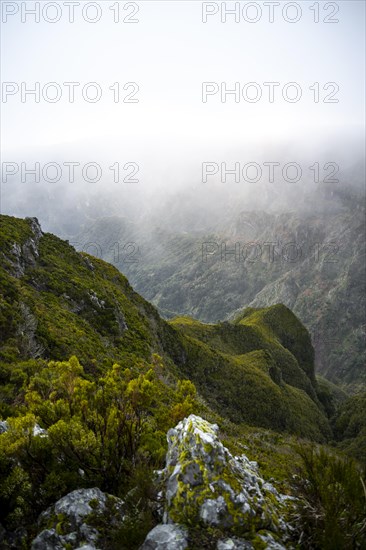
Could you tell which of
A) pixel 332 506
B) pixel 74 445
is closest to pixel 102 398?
pixel 74 445

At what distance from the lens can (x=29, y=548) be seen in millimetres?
8367

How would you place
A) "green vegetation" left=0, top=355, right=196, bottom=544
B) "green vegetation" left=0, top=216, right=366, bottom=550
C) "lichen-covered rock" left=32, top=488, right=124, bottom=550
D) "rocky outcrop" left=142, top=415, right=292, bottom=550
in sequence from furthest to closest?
1. "green vegetation" left=0, top=355, right=196, bottom=544
2. "green vegetation" left=0, top=216, right=366, bottom=550
3. "lichen-covered rock" left=32, top=488, right=124, bottom=550
4. "rocky outcrop" left=142, top=415, right=292, bottom=550

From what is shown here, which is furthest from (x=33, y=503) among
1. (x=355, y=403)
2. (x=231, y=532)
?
(x=355, y=403)

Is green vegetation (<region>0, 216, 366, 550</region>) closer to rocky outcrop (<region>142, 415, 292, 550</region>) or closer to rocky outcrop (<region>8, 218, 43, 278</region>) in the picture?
rocky outcrop (<region>8, 218, 43, 278</region>)

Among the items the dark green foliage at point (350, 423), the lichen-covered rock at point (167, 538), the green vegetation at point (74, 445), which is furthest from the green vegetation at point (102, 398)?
the dark green foliage at point (350, 423)

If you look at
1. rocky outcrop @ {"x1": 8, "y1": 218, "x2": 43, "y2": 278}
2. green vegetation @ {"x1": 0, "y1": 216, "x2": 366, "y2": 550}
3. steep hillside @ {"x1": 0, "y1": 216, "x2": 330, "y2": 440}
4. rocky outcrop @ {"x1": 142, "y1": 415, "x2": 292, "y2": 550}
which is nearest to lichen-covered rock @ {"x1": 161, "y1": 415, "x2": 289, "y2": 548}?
rocky outcrop @ {"x1": 142, "y1": 415, "x2": 292, "y2": 550}

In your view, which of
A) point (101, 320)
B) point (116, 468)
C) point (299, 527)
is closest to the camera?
point (299, 527)

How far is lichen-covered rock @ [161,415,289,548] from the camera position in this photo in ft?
26.6

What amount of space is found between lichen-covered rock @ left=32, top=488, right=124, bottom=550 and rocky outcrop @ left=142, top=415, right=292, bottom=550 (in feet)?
4.58

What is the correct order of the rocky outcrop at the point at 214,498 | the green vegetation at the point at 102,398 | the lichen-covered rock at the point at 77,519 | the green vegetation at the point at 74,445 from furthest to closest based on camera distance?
the green vegetation at the point at 74,445 < the green vegetation at the point at 102,398 < the lichen-covered rock at the point at 77,519 < the rocky outcrop at the point at 214,498

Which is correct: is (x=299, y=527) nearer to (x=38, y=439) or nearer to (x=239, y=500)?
(x=239, y=500)

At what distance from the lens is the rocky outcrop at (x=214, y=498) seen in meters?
7.96

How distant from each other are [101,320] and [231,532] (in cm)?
3634

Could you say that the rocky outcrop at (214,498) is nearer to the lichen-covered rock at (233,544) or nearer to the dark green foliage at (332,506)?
the lichen-covered rock at (233,544)
